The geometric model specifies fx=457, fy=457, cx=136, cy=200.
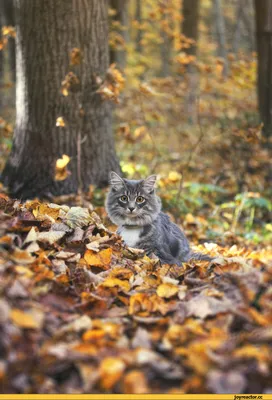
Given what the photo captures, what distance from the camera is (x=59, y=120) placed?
5.84 metres

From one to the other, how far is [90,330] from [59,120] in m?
3.86

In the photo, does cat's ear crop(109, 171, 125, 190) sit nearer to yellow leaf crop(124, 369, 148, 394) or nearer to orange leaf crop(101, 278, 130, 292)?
orange leaf crop(101, 278, 130, 292)

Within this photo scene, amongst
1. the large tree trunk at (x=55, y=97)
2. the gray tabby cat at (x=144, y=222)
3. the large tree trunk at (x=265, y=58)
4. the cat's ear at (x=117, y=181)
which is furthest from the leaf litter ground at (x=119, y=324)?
the large tree trunk at (x=265, y=58)

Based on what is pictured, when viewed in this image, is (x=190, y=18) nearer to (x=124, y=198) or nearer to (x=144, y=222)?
(x=124, y=198)

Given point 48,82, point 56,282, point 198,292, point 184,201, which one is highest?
point 48,82

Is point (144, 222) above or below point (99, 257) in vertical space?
below

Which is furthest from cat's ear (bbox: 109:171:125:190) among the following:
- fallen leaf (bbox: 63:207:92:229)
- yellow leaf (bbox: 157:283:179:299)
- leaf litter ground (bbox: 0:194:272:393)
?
yellow leaf (bbox: 157:283:179:299)

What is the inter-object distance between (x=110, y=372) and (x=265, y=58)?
905 cm

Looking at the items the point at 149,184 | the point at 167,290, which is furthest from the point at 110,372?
the point at 149,184

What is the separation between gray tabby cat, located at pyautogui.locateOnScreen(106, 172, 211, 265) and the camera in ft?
15.8

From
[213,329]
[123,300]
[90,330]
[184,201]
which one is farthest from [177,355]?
[184,201]

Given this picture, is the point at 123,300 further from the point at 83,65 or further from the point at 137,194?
the point at 83,65

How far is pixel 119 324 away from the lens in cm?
267

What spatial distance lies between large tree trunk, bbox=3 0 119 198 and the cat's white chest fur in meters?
1.56
